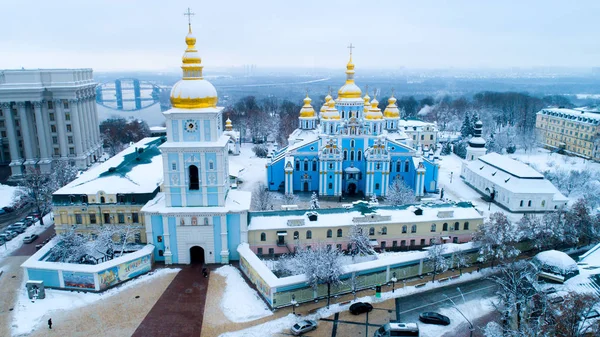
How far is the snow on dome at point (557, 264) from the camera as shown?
24.6 meters

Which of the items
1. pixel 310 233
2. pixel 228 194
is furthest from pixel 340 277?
pixel 228 194

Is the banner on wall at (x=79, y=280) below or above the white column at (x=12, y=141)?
below

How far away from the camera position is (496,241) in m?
28.7

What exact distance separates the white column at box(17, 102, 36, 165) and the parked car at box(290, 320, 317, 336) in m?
45.0

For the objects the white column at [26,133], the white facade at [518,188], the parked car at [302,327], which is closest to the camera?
the parked car at [302,327]

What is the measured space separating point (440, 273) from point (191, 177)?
1758 centimetres

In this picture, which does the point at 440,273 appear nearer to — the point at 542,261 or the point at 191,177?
the point at 542,261

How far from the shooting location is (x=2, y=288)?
26.7m

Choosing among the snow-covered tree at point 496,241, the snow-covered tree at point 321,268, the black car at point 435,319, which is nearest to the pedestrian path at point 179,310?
the snow-covered tree at point 321,268

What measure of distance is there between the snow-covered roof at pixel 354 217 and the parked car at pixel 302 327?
8916 millimetres

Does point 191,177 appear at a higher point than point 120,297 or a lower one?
higher

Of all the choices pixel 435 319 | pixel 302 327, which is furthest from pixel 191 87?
pixel 435 319

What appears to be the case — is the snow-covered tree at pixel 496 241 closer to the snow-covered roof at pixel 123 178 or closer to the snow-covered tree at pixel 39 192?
the snow-covered roof at pixel 123 178

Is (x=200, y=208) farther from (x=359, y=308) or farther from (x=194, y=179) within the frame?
(x=359, y=308)
